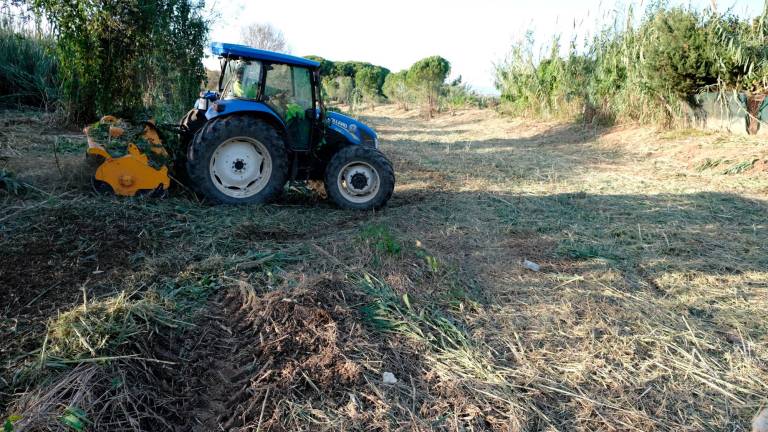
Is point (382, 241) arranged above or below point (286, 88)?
below

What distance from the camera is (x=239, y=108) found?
5617mm

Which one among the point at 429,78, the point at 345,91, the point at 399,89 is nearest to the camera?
the point at 429,78

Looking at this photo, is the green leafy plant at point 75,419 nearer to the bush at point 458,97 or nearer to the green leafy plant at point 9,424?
the green leafy plant at point 9,424

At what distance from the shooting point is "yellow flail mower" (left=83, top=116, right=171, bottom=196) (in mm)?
5047

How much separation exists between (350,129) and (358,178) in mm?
729

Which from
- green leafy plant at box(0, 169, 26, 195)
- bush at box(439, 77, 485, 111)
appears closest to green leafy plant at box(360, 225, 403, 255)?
green leafy plant at box(0, 169, 26, 195)

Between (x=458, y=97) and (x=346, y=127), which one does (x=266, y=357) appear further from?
(x=458, y=97)

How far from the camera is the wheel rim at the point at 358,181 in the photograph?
6.02 m

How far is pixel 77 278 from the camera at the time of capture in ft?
11.4

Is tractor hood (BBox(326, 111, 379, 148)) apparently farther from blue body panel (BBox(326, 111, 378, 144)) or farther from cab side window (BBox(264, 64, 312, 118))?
cab side window (BBox(264, 64, 312, 118))

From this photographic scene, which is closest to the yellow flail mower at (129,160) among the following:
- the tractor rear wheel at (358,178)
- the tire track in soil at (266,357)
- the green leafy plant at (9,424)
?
the tractor rear wheel at (358,178)

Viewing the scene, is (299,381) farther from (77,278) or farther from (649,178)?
(649,178)

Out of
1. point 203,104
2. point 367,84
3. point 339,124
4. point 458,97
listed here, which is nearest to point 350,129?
→ point 339,124

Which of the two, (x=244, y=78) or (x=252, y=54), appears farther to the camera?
(x=244, y=78)
